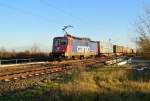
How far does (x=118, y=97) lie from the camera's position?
18.0 m

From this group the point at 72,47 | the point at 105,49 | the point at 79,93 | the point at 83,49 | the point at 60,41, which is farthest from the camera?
the point at 105,49

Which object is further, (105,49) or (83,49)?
(105,49)

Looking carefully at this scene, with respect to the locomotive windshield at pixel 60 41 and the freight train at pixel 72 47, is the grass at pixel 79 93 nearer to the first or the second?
the freight train at pixel 72 47

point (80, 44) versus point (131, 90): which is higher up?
point (80, 44)

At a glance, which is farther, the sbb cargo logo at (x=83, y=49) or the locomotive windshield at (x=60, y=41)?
the sbb cargo logo at (x=83, y=49)

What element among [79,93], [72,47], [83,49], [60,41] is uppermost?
[60,41]

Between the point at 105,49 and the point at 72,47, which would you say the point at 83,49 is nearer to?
the point at 72,47

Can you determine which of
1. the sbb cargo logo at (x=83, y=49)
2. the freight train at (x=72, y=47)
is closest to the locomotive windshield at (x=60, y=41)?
the freight train at (x=72, y=47)

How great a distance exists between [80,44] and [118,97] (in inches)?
1387

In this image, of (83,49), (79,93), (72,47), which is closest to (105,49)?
(83,49)

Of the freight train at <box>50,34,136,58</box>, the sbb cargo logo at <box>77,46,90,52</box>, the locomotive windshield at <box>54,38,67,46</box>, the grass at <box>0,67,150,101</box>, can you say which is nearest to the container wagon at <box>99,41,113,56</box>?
the freight train at <box>50,34,136,58</box>

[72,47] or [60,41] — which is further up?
[60,41]

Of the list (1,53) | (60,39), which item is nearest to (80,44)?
(60,39)

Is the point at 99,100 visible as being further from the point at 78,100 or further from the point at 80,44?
the point at 80,44
